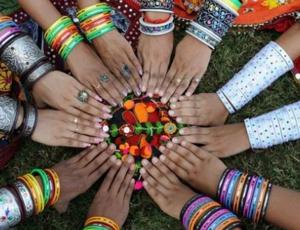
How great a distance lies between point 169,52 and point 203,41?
130 millimetres

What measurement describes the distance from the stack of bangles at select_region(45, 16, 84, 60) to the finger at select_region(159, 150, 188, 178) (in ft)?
1.59

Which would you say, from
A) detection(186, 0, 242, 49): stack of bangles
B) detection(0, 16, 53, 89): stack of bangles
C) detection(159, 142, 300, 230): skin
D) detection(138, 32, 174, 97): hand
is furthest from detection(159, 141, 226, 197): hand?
detection(0, 16, 53, 89): stack of bangles

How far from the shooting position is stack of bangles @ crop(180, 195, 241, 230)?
188 centimetres

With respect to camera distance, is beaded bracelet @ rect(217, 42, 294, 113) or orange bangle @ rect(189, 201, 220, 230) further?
beaded bracelet @ rect(217, 42, 294, 113)

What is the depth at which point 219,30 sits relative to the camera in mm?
2043

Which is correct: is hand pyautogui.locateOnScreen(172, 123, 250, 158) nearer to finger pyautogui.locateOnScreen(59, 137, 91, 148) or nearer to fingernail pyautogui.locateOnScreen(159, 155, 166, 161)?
fingernail pyautogui.locateOnScreen(159, 155, 166, 161)

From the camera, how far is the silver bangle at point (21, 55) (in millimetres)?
1996

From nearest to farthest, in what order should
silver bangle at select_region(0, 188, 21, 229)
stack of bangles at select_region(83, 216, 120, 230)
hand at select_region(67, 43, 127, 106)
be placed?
silver bangle at select_region(0, 188, 21, 229) → stack of bangles at select_region(83, 216, 120, 230) → hand at select_region(67, 43, 127, 106)

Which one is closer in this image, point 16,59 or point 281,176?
point 16,59

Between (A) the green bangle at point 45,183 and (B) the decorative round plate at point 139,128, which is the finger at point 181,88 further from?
(A) the green bangle at point 45,183

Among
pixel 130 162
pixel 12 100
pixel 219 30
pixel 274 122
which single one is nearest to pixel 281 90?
pixel 274 122

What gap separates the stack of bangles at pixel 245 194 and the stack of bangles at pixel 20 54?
71 cm

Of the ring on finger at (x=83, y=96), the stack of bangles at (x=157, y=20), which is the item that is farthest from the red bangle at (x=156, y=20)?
the ring on finger at (x=83, y=96)

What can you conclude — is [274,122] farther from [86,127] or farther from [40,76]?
[40,76]
